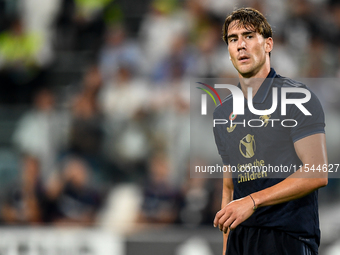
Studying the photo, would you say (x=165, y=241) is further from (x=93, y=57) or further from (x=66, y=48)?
(x=66, y=48)

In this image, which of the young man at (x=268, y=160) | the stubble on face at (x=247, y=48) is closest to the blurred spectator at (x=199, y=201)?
the young man at (x=268, y=160)

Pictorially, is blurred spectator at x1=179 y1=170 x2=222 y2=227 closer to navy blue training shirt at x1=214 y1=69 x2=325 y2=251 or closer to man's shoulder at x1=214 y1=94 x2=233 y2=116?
man's shoulder at x1=214 y1=94 x2=233 y2=116

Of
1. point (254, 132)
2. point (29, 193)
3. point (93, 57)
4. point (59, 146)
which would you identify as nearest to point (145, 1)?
point (93, 57)

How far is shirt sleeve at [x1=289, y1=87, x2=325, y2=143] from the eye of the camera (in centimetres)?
251

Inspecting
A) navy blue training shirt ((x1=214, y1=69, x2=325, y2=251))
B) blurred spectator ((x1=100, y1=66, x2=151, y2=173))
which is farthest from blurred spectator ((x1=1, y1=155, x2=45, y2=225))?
navy blue training shirt ((x1=214, y1=69, x2=325, y2=251))

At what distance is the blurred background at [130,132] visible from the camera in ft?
19.9

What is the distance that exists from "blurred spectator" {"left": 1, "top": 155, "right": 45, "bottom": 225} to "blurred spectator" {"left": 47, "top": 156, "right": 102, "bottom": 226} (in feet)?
0.56

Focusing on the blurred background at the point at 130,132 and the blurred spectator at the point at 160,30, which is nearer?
the blurred background at the point at 130,132

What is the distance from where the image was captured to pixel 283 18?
7.60 meters

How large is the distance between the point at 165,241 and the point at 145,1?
4.91 m

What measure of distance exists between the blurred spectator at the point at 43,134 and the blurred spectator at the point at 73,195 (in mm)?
218

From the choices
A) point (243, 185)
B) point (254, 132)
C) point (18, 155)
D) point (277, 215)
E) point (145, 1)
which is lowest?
point (277, 215)

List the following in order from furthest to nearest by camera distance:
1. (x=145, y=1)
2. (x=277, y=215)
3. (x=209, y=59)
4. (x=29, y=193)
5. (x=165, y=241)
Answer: (x=145, y=1)
(x=209, y=59)
(x=29, y=193)
(x=165, y=241)
(x=277, y=215)

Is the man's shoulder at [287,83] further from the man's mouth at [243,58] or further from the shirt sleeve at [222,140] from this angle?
the shirt sleeve at [222,140]
